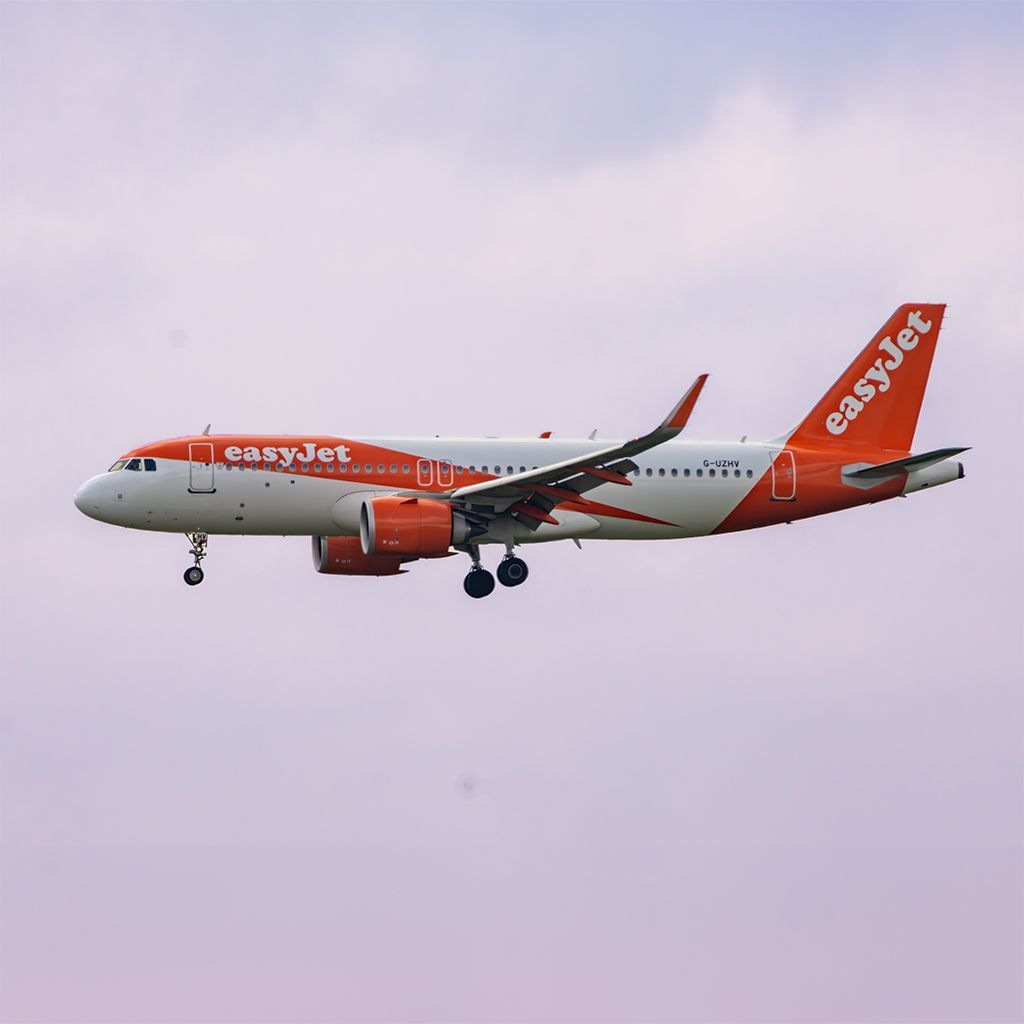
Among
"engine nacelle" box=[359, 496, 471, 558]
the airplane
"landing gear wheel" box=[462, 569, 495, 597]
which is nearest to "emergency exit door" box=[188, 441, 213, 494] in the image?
the airplane

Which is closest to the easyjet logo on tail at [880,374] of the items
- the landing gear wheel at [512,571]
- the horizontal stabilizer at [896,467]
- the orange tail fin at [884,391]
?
the orange tail fin at [884,391]

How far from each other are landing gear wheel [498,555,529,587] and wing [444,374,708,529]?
1.09 m

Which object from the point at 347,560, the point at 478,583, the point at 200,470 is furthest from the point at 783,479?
the point at 200,470

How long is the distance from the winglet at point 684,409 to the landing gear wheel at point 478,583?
10233 millimetres

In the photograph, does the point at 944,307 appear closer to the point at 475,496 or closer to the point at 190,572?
the point at 475,496

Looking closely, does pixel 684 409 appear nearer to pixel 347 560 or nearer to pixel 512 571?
pixel 512 571

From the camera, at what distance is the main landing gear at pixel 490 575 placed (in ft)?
193

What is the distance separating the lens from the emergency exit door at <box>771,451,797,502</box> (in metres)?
62.4

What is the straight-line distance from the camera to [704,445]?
62.3m

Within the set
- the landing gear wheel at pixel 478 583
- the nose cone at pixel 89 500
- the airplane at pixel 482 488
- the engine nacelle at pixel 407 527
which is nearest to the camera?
the engine nacelle at pixel 407 527

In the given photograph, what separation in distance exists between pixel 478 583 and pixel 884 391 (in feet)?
50.1

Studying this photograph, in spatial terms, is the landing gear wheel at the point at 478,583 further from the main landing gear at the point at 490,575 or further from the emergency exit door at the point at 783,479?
the emergency exit door at the point at 783,479

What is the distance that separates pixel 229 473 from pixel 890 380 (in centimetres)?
2147

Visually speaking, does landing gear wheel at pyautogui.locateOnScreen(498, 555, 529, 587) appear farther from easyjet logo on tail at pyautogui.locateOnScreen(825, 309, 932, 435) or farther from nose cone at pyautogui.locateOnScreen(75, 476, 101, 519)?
easyjet logo on tail at pyautogui.locateOnScreen(825, 309, 932, 435)
